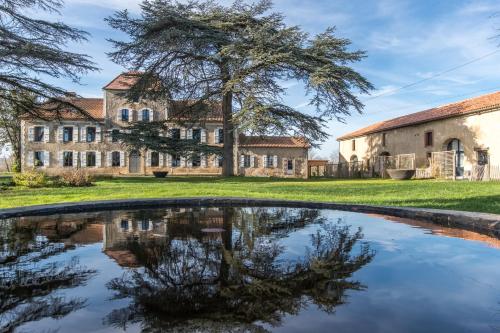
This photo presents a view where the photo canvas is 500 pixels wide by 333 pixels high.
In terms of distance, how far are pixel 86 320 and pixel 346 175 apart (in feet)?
111

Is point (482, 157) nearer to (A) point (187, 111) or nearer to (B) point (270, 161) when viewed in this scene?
(B) point (270, 161)

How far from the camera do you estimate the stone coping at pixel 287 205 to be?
5.75 meters

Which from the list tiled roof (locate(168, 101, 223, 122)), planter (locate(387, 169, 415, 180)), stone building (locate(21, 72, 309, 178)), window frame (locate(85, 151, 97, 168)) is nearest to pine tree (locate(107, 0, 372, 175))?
tiled roof (locate(168, 101, 223, 122))

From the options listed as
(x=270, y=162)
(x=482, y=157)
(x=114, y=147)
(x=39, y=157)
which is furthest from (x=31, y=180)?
(x=482, y=157)

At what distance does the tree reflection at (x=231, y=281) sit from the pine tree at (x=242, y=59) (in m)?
15.3

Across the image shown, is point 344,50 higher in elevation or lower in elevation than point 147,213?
higher

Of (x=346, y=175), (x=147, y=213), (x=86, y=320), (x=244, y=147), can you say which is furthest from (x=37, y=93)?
(x=346, y=175)

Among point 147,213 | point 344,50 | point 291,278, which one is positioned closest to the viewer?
point 291,278

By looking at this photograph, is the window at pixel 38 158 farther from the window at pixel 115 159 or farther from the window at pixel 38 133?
the window at pixel 115 159

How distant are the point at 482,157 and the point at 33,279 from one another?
26.4 meters

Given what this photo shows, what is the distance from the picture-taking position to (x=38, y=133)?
34.4 meters

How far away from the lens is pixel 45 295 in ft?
9.43

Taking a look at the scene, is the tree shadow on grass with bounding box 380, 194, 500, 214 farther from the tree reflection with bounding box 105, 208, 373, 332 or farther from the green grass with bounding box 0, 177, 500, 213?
the tree reflection with bounding box 105, 208, 373, 332

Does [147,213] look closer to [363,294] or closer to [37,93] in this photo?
[363,294]
